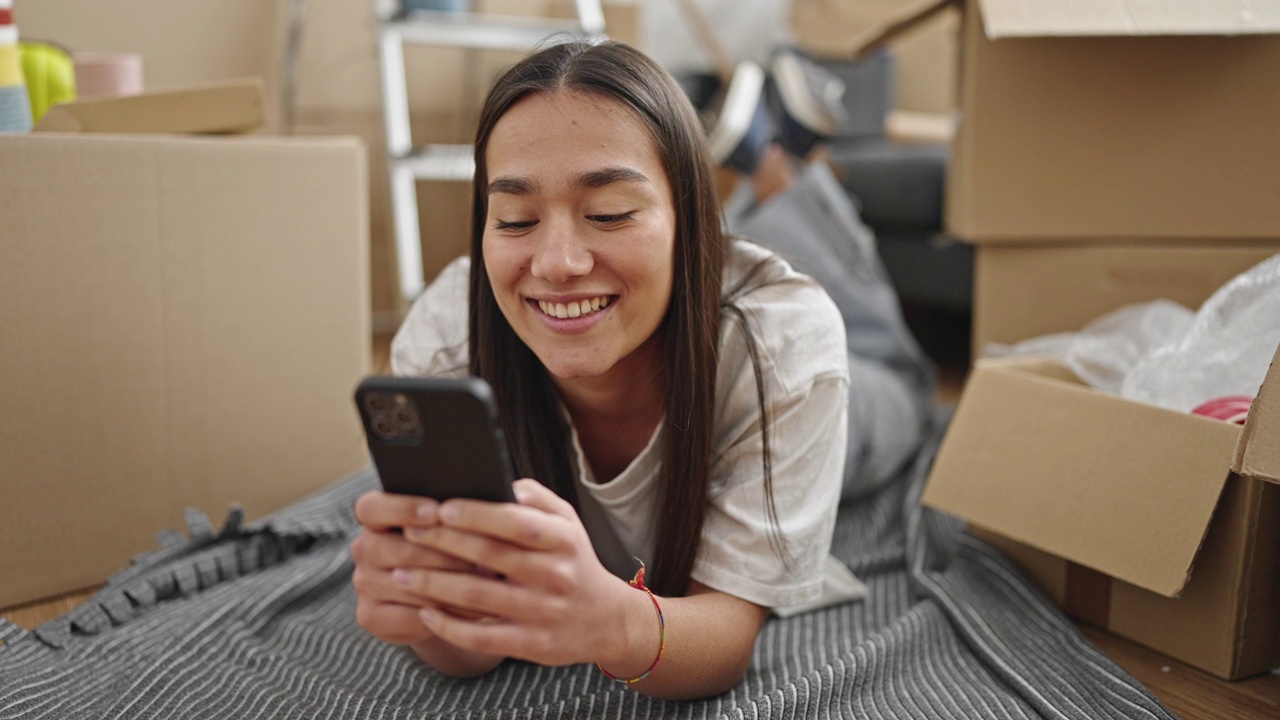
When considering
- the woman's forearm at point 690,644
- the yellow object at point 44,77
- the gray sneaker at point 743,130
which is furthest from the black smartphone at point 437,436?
the gray sneaker at point 743,130

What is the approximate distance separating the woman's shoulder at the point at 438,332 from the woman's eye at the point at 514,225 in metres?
0.19

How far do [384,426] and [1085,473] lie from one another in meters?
0.63

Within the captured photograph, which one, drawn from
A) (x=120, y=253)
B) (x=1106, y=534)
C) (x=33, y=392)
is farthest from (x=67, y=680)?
(x=1106, y=534)

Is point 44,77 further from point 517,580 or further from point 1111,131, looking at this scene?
point 1111,131

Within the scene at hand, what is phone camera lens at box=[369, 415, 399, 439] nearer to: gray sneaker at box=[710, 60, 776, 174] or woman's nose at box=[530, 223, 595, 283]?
woman's nose at box=[530, 223, 595, 283]

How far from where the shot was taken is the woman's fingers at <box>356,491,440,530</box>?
55 cm

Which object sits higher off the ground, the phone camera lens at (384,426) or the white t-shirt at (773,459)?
the phone camera lens at (384,426)

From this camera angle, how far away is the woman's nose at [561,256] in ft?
2.23

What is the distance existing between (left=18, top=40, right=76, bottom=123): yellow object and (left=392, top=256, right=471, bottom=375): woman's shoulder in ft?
1.70

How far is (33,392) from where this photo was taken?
956 mm

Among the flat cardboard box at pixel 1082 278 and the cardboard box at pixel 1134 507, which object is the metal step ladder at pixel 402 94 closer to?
the flat cardboard box at pixel 1082 278

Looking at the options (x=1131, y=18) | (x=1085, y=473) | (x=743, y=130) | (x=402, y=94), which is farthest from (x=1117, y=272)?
(x=402, y=94)

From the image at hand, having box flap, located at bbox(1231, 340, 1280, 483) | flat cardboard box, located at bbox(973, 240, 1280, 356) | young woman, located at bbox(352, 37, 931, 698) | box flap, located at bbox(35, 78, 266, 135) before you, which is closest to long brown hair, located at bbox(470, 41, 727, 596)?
young woman, located at bbox(352, 37, 931, 698)

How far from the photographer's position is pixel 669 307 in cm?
77
